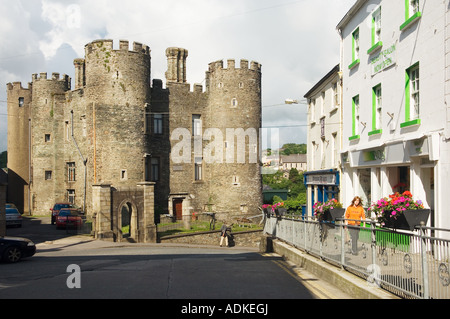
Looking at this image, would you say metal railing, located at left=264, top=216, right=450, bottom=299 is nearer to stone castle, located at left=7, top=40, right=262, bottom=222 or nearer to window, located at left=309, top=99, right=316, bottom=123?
window, located at left=309, top=99, right=316, bottom=123

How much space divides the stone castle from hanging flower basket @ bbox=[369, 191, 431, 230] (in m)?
29.1

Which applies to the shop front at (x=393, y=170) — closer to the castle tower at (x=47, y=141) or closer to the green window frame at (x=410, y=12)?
the green window frame at (x=410, y=12)

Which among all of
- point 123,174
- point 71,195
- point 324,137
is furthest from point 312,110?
point 71,195

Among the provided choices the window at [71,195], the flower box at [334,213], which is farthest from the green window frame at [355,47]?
the window at [71,195]

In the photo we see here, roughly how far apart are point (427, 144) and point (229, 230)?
2331cm

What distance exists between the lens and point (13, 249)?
51.1 feet

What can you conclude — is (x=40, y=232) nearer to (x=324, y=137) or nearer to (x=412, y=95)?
(x=324, y=137)

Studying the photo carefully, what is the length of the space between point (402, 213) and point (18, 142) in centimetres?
4488

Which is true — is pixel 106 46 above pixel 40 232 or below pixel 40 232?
above

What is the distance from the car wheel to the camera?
→ 50.3ft

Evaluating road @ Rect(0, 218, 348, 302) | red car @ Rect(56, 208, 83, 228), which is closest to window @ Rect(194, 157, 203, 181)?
red car @ Rect(56, 208, 83, 228)

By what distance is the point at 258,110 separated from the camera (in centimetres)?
4231

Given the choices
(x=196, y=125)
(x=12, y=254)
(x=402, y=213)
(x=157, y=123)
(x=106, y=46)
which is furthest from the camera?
(x=196, y=125)

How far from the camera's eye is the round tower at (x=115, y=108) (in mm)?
Answer: 36250
